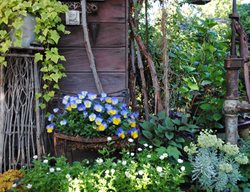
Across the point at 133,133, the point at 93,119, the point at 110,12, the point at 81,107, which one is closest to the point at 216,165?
the point at 133,133

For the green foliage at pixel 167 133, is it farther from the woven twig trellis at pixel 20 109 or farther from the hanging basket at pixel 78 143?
the woven twig trellis at pixel 20 109

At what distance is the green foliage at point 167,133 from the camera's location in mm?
2434

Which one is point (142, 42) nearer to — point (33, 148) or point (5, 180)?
point (33, 148)

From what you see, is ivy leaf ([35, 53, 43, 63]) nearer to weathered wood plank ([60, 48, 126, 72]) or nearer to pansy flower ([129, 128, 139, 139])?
weathered wood plank ([60, 48, 126, 72])

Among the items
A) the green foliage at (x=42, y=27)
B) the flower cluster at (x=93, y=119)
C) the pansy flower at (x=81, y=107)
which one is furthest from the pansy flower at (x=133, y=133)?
the green foliage at (x=42, y=27)

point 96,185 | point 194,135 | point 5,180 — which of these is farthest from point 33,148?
point 194,135

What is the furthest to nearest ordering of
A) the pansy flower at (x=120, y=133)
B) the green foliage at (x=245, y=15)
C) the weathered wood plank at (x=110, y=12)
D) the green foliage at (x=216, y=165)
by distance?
1. the green foliage at (x=245, y=15)
2. the weathered wood plank at (x=110, y=12)
3. the pansy flower at (x=120, y=133)
4. the green foliage at (x=216, y=165)

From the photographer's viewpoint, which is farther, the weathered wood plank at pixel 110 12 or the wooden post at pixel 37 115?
the weathered wood plank at pixel 110 12

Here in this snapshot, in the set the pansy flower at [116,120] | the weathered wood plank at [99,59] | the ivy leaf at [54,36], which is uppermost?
the ivy leaf at [54,36]

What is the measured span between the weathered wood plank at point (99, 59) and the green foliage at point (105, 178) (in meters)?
0.87

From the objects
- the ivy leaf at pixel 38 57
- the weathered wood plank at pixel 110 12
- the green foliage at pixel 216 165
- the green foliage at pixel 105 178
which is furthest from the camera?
the weathered wood plank at pixel 110 12

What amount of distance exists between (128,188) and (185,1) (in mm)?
1915

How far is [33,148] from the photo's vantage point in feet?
8.17

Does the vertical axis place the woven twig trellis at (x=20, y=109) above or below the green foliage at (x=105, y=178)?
above
